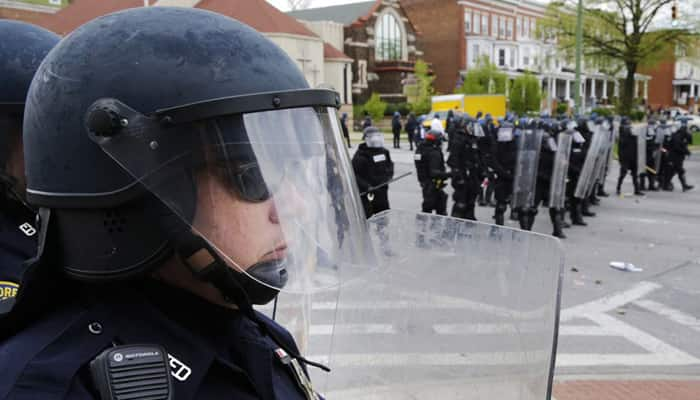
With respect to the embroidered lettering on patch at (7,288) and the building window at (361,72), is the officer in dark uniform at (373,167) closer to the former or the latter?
the embroidered lettering on patch at (7,288)

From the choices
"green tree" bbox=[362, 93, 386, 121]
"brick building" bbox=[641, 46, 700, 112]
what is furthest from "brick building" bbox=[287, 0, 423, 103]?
"brick building" bbox=[641, 46, 700, 112]

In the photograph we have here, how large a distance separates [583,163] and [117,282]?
1052cm

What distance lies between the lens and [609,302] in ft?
20.2

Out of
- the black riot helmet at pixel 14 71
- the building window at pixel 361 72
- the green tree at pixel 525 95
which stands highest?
the building window at pixel 361 72

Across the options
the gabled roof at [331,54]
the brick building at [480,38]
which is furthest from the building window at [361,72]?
the brick building at [480,38]

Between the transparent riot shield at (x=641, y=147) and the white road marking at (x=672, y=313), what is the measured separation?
8266 millimetres

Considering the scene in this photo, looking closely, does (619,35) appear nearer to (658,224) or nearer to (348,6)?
(658,224)

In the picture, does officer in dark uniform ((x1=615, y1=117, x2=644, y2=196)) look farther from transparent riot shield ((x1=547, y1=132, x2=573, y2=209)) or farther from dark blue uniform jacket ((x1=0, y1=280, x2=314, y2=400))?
dark blue uniform jacket ((x1=0, y1=280, x2=314, y2=400))

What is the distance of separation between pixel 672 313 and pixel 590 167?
18.1 ft

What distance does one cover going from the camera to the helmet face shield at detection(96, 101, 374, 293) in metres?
1.16

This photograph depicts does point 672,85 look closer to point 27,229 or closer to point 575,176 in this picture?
point 575,176

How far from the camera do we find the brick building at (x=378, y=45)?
1938 inches

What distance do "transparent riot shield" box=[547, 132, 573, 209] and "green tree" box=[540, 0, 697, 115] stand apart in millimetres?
22531

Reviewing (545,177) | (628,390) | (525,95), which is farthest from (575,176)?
(525,95)
